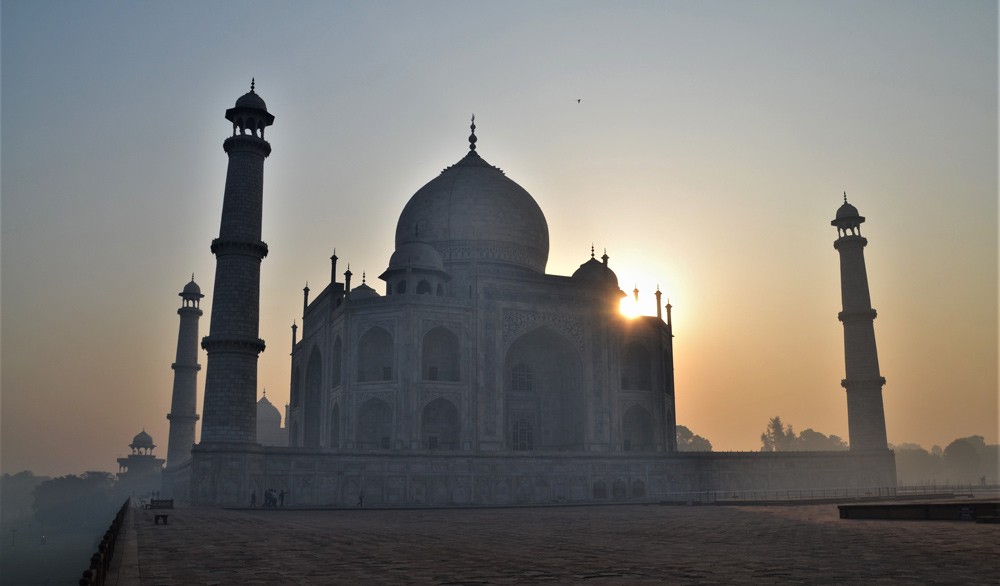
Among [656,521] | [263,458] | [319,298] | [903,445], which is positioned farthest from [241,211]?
[903,445]

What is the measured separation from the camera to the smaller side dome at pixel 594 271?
40.5m

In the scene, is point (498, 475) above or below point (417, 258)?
below

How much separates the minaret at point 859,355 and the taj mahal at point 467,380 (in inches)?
3.1

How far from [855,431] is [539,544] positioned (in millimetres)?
29842

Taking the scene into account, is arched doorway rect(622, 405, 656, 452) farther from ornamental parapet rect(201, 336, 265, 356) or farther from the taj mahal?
ornamental parapet rect(201, 336, 265, 356)

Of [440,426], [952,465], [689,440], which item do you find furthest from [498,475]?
[689,440]

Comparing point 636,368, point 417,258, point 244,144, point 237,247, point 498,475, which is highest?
point 244,144

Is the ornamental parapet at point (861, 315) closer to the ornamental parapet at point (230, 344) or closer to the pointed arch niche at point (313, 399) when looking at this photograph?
the pointed arch niche at point (313, 399)

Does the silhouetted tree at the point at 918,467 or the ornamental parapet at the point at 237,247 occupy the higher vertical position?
the ornamental parapet at the point at 237,247

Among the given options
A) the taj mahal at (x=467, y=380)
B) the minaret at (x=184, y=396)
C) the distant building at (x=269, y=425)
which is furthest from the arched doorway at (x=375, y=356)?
the distant building at (x=269, y=425)

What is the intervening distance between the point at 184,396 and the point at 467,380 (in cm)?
Answer: 2038

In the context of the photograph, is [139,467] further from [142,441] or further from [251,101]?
[251,101]

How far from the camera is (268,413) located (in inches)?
2675

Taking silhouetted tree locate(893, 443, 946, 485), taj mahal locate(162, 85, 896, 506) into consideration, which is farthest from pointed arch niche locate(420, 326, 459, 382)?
silhouetted tree locate(893, 443, 946, 485)
